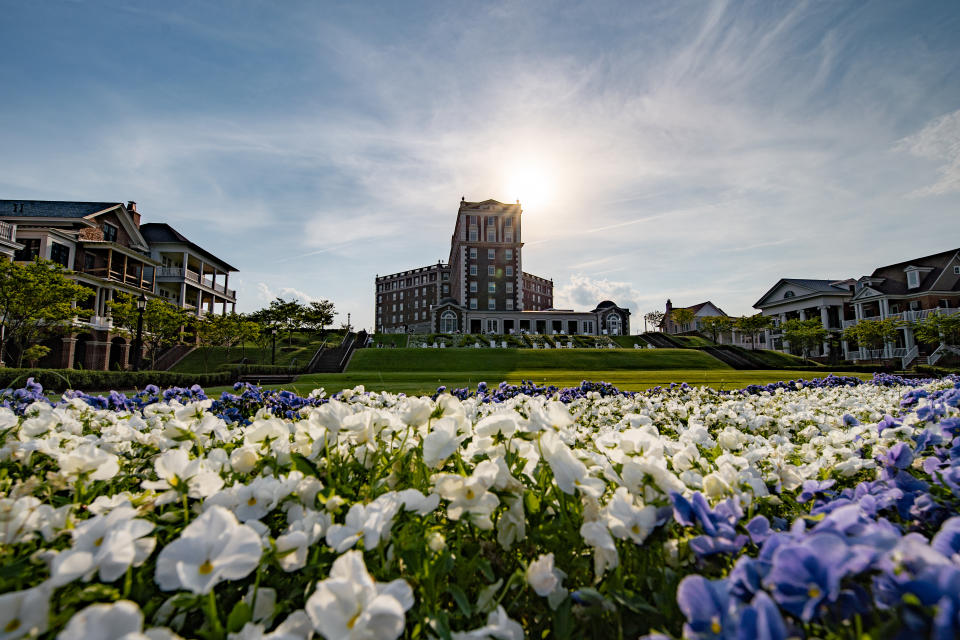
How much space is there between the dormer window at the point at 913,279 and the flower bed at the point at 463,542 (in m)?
54.1

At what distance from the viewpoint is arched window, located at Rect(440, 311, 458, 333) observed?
5478 cm

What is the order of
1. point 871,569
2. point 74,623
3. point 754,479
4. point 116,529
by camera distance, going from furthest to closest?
point 754,479 → point 116,529 → point 871,569 → point 74,623

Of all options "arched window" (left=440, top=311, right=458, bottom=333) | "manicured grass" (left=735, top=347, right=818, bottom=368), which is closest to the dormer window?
"manicured grass" (left=735, top=347, right=818, bottom=368)

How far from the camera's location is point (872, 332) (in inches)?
1358

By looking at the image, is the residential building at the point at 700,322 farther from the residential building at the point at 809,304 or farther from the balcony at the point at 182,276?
the balcony at the point at 182,276

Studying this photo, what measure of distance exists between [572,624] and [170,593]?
1069 millimetres

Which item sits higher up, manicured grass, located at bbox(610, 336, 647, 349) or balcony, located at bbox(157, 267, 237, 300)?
balcony, located at bbox(157, 267, 237, 300)

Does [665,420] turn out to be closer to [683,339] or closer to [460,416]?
[460,416]

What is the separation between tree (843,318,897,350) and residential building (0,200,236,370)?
163ft

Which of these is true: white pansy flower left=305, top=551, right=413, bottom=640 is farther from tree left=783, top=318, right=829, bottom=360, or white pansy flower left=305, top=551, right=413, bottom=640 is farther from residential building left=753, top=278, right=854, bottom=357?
residential building left=753, top=278, right=854, bottom=357

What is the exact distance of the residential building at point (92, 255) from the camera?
2989cm

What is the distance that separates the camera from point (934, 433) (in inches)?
75.5

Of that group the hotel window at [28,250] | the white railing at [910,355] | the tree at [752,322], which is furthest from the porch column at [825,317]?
the hotel window at [28,250]

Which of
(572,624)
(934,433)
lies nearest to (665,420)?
(934,433)
